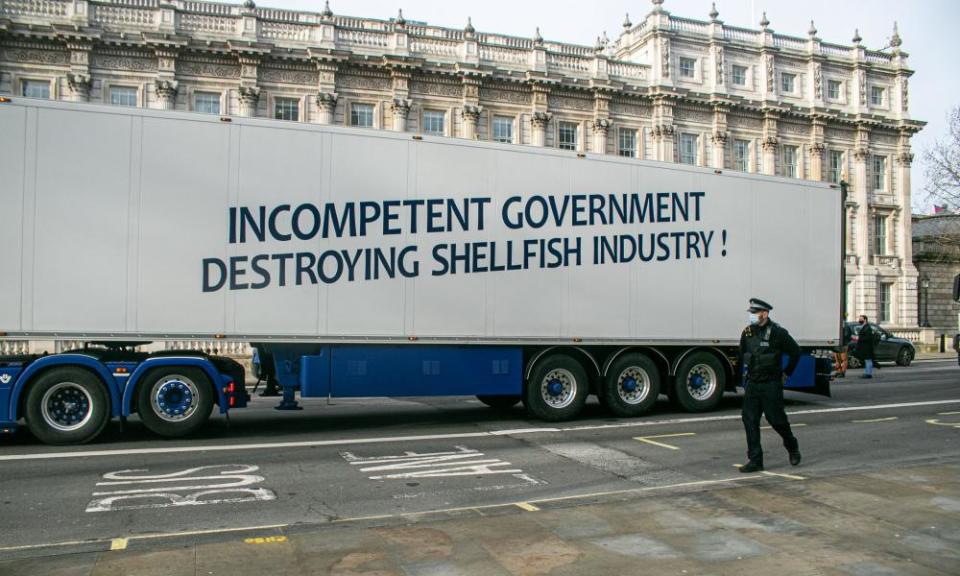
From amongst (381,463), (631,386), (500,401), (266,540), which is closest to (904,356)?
(631,386)

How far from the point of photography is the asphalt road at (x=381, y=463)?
24.7 feet

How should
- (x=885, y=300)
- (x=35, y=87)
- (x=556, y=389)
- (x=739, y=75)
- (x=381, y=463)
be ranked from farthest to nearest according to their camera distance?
(x=885, y=300), (x=739, y=75), (x=35, y=87), (x=556, y=389), (x=381, y=463)

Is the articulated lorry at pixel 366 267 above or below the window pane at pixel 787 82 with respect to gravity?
below

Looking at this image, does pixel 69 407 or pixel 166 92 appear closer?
pixel 69 407

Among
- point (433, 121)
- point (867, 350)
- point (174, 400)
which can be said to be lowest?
point (174, 400)

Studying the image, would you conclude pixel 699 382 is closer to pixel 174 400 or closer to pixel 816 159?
pixel 174 400

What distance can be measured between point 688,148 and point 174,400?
129ft

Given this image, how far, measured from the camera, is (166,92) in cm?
3634

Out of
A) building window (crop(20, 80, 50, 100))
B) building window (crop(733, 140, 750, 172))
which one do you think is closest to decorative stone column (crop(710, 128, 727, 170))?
building window (crop(733, 140, 750, 172))

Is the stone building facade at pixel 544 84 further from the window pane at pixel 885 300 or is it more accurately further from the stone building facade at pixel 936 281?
the stone building facade at pixel 936 281

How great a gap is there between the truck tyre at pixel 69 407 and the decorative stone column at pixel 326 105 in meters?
29.2

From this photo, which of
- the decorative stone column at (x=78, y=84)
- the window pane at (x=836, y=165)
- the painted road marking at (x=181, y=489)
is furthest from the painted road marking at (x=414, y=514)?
the window pane at (x=836, y=165)

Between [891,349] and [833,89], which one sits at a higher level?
[833,89]

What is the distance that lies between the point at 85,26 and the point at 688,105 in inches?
1200
